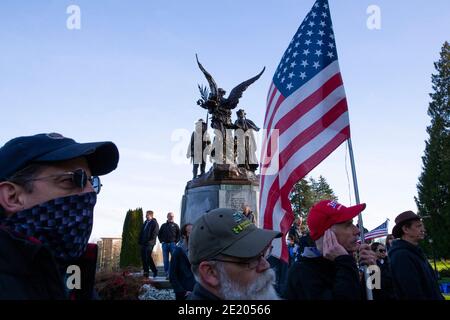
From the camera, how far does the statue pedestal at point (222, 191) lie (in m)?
16.5

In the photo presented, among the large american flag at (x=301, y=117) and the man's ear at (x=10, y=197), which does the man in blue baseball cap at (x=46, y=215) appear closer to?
the man's ear at (x=10, y=197)

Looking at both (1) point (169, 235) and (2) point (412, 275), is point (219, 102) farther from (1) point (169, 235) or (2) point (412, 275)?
(2) point (412, 275)

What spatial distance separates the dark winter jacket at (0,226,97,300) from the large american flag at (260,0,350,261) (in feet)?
10.6

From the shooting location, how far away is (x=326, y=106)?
4.66 m

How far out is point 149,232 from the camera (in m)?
13.0

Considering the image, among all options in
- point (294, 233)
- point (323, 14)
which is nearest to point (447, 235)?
point (294, 233)

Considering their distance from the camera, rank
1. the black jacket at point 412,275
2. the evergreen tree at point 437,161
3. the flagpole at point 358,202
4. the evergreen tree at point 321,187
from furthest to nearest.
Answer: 1. the evergreen tree at point 321,187
2. the evergreen tree at point 437,161
3. the black jacket at point 412,275
4. the flagpole at point 358,202

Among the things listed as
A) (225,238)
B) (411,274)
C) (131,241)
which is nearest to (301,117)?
(411,274)

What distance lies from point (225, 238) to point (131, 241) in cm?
2047

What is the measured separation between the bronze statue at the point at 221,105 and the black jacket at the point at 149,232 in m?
5.76

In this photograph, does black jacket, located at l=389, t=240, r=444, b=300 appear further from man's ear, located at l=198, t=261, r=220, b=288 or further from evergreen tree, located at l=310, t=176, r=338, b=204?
evergreen tree, located at l=310, t=176, r=338, b=204

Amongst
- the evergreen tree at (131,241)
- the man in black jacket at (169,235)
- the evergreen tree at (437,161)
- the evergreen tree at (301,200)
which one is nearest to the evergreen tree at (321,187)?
the evergreen tree at (301,200)

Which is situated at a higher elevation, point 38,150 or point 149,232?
point 149,232
